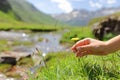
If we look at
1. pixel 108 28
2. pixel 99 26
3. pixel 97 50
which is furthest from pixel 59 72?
pixel 99 26

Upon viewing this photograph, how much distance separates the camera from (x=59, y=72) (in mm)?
7469

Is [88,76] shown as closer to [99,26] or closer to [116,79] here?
[116,79]

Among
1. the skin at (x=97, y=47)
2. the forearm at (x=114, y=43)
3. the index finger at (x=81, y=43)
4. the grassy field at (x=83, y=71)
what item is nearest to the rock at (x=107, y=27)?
the grassy field at (x=83, y=71)

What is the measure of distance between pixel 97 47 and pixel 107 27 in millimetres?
53655

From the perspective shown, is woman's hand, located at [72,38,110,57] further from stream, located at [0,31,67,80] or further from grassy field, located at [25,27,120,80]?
stream, located at [0,31,67,80]

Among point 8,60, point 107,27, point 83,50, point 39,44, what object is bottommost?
point 39,44

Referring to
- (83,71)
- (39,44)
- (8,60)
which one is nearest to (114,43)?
(83,71)

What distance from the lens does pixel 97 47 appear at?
6.54 m

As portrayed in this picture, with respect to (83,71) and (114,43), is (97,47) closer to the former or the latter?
(114,43)

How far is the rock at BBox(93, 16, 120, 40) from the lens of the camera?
58759 mm

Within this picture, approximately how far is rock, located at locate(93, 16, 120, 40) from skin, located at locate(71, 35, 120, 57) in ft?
170

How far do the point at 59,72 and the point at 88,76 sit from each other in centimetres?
89

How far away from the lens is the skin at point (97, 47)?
6.39 m

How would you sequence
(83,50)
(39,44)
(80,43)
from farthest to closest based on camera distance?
(39,44) → (80,43) → (83,50)
